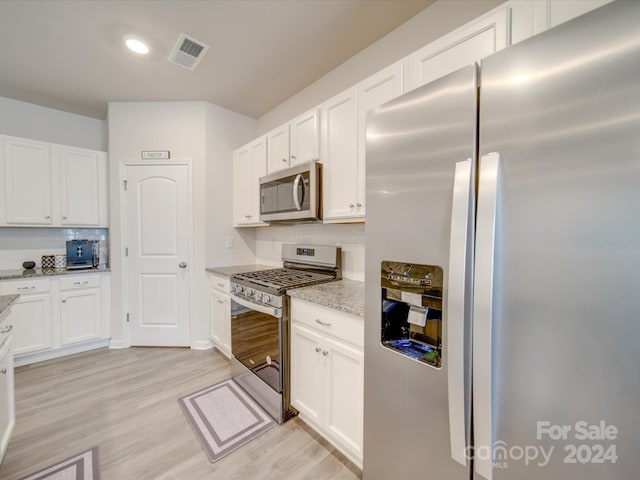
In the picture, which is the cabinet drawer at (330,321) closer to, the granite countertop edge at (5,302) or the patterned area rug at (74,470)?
the patterned area rug at (74,470)

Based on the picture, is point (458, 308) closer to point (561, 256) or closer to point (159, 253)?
point (561, 256)

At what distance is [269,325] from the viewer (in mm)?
1847

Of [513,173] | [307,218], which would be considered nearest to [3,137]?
[307,218]

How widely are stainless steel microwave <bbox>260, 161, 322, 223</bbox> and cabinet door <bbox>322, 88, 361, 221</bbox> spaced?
0.26ft

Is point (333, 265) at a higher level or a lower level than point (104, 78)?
lower

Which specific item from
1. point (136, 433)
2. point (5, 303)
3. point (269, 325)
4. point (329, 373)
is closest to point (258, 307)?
point (269, 325)

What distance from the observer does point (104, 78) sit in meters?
2.52

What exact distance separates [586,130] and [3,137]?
14.4 ft

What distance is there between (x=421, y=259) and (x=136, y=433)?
2.14 metres

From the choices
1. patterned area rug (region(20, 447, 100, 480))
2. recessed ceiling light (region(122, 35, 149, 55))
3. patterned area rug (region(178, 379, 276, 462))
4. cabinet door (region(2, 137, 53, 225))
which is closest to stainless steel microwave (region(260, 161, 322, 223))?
recessed ceiling light (region(122, 35, 149, 55))

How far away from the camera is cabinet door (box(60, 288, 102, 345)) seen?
8.99 feet

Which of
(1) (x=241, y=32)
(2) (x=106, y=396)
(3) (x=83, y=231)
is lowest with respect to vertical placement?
(2) (x=106, y=396)

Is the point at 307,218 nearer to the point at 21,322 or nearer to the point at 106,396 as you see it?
the point at 106,396

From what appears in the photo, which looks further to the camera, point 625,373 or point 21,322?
point 21,322
